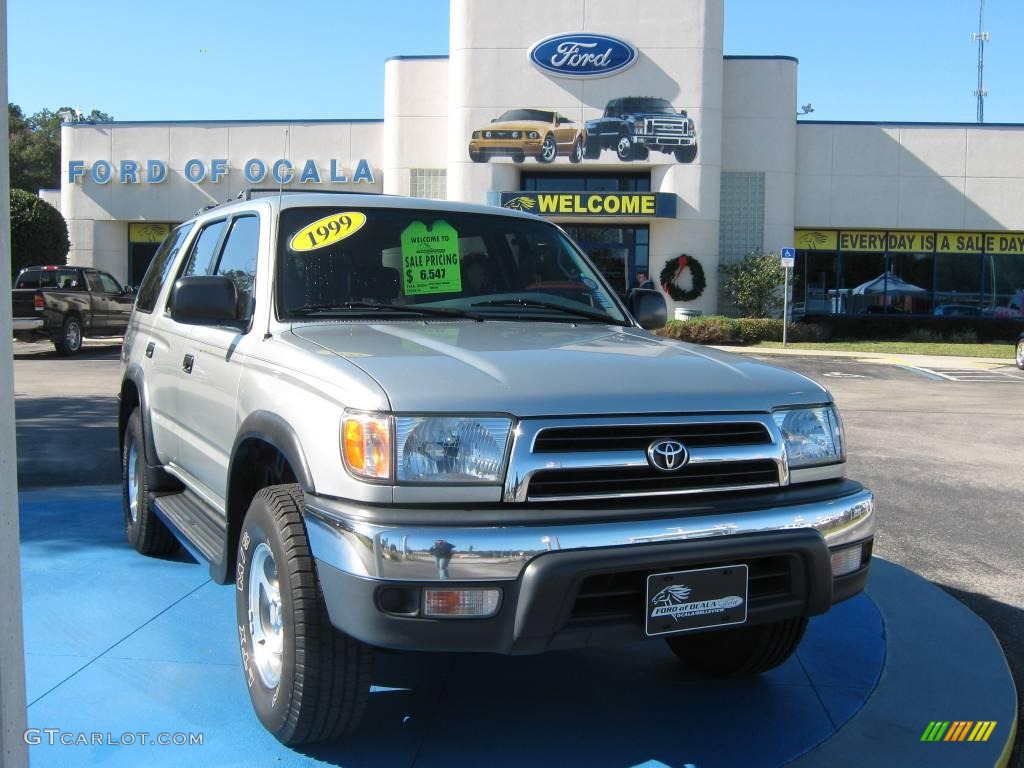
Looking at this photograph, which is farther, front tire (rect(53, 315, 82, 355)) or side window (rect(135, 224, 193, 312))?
front tire (rect(53, 315, 82, 355))

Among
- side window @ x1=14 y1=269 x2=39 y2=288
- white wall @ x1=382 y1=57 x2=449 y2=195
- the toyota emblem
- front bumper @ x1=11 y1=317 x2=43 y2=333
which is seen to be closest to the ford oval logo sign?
white wall @ x1=382 y1=57 x2=449 y2=195

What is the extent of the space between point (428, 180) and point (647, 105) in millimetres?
7175

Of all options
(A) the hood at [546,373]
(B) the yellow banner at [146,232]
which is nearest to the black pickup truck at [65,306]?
(B) the yellow banner at [146,232]

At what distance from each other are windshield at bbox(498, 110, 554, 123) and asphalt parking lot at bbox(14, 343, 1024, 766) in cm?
1456

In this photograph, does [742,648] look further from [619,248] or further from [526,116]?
[619,248]

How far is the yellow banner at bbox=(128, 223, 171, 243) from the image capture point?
33.0m

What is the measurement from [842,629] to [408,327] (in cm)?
262

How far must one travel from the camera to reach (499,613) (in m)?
2.78

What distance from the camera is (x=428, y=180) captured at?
3078cm

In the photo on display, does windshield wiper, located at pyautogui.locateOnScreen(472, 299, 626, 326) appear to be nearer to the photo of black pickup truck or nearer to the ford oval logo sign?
the photo of black pickup truck

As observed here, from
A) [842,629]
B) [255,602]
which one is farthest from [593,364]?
[842,629]

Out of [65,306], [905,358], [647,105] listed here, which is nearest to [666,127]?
[647,105]

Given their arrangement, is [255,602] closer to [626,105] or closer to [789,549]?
[789,549]

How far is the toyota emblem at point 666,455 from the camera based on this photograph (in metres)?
3.02
